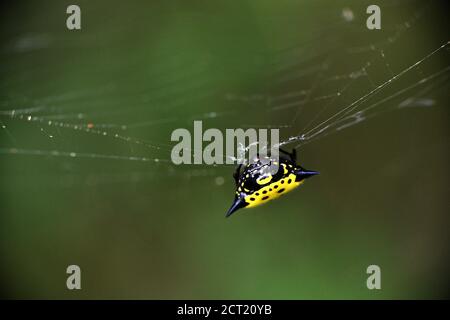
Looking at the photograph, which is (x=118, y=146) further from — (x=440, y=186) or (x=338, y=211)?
(x=440, y=186)

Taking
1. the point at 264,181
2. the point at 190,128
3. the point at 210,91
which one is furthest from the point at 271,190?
the point at 210,91

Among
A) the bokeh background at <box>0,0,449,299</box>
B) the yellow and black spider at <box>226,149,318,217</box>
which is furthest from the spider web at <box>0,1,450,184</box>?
the yellow and black spider at <box>226,149,318,217</box>

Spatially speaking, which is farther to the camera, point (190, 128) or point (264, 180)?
point (190, 128)

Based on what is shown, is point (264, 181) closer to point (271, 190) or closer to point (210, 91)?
point (271, 190)

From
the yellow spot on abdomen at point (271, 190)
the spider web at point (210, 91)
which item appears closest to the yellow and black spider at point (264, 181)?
the yellow spot on abdomen at point (271, 190)

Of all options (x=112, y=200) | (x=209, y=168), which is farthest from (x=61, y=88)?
(x=209, y=168)

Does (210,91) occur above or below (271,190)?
above

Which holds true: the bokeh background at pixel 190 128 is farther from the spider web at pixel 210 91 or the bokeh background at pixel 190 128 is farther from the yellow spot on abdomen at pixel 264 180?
the yellow spot on abdomen at pixel 264 180
